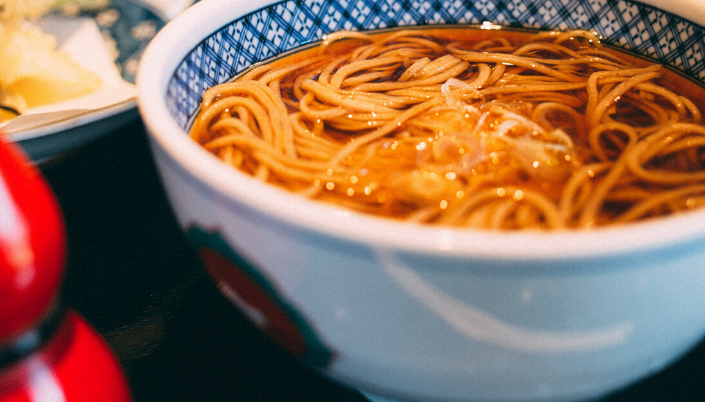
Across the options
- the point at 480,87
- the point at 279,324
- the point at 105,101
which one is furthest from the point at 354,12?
the point at 279,324

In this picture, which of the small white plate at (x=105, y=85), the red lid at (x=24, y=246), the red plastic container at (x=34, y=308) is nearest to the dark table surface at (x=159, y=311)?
the small white plate at (x=105, y=85)

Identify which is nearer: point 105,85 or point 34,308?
point 34,308

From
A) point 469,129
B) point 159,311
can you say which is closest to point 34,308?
point 159,311

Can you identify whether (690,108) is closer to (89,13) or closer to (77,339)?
(77,339)

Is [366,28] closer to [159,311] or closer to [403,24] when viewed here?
[403,24]

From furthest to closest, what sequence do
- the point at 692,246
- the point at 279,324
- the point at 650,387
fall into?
the point at 650,387 → the point at 279,324 → the point at 692,246

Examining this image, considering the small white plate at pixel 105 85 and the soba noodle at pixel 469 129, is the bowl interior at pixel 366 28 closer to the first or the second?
the soba noodle at pixel 469 129

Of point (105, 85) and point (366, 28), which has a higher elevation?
point (366, 28)
